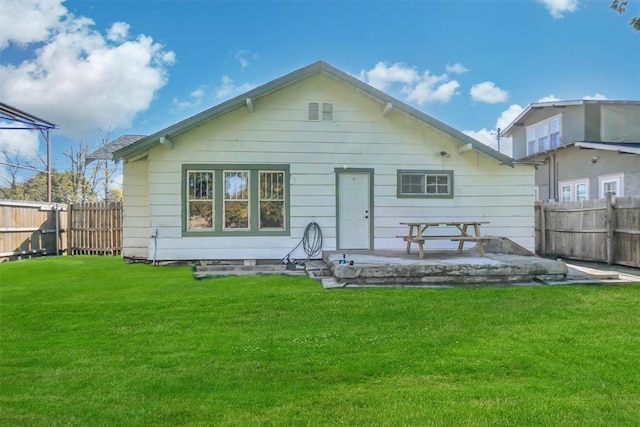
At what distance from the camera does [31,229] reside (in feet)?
39.4

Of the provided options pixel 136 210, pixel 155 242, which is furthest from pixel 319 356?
pixel 136 210

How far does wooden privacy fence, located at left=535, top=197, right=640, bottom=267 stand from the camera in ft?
30.9

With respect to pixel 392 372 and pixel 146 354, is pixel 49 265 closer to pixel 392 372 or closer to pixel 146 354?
pixel 146 354

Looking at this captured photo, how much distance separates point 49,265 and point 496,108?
23.3m

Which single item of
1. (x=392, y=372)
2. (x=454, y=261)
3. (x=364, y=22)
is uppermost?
(x=364, y=22)

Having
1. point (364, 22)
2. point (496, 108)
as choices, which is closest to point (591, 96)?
point (496, 108)

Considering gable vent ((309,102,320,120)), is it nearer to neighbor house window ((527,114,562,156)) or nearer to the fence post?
the fence post

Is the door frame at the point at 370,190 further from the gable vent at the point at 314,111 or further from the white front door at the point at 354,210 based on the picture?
the gable vent at the point at 314,111

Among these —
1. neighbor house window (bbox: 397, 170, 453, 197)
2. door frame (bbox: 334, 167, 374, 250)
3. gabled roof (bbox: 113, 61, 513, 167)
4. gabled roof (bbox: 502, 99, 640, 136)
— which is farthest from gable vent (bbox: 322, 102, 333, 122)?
gabled roof (bbox: 502, 99, 640, 136)

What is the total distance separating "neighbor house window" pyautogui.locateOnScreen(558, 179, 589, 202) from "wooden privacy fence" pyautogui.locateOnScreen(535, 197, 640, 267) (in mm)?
4423

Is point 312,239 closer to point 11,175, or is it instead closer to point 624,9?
point 624,9

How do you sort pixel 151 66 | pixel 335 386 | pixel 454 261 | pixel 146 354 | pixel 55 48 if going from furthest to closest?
pixel 151 66 < pixel 55 48 < pixel 454 261 < pixel 146 354 < pixel 335 386

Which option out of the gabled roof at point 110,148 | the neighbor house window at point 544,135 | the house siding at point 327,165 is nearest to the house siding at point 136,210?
the house siding at point 327,165

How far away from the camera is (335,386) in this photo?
3295mm
